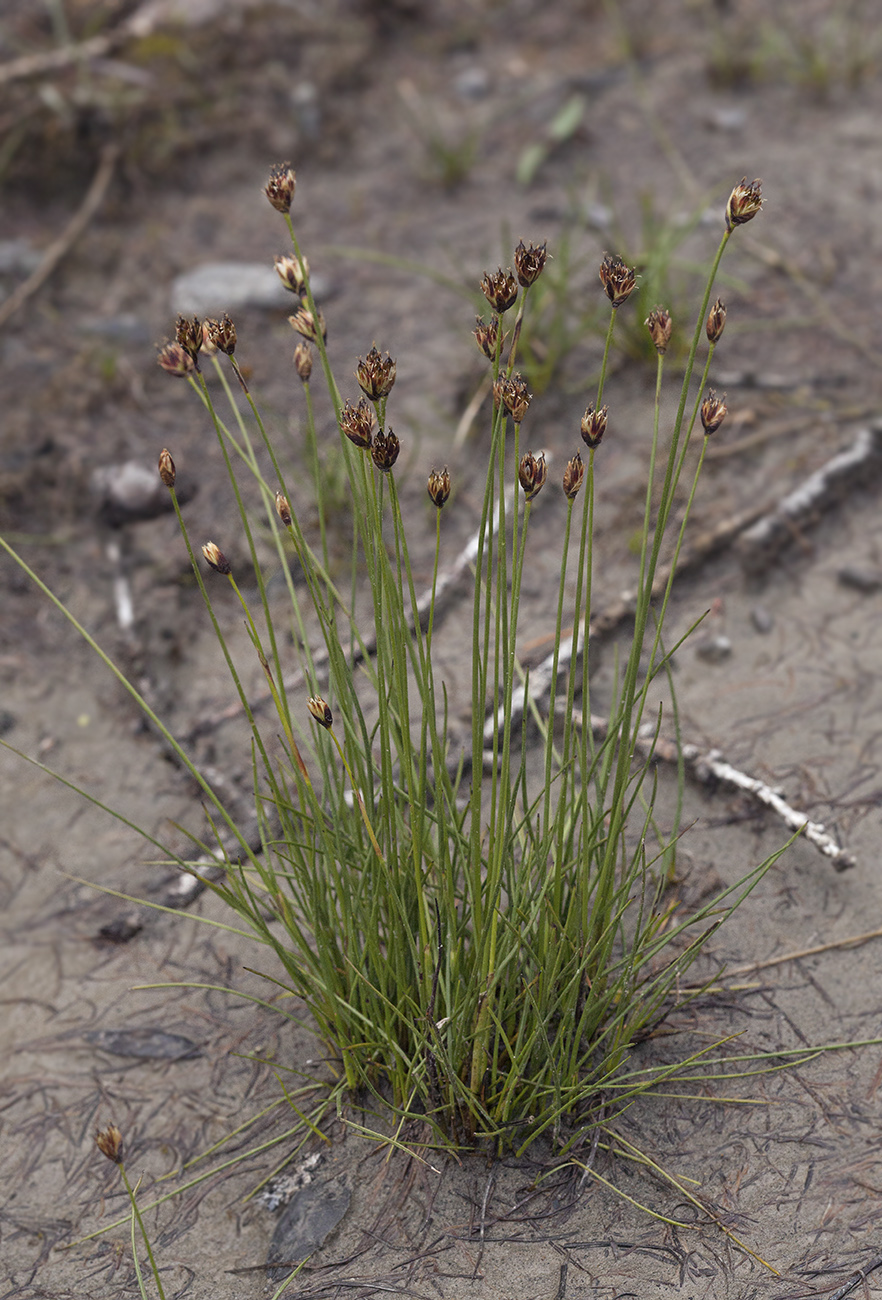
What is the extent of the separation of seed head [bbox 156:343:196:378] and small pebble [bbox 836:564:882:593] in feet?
6.46

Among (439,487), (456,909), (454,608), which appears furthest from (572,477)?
(454,608)

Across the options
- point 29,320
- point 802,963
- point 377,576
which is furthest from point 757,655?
point 29,320

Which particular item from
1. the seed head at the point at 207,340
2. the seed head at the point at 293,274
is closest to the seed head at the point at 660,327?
the seed head at the point at 293,274

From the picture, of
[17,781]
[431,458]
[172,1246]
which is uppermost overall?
[431,458]

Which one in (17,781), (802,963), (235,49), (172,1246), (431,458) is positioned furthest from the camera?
(235,49)

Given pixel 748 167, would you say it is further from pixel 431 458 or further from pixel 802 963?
pixel 802 963

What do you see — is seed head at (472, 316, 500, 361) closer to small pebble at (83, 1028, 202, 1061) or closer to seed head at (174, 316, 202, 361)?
seed head at (174, 316, 202, 361)

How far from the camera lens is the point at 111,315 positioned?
3867 millimetres

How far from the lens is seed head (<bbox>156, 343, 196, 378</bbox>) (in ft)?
4.52

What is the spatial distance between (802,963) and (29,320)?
10.7ft

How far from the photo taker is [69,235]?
407cm

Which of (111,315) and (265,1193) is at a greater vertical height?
(111,315)

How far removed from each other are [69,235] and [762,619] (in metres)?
2.94

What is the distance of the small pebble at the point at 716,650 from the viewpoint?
8.98 feet
